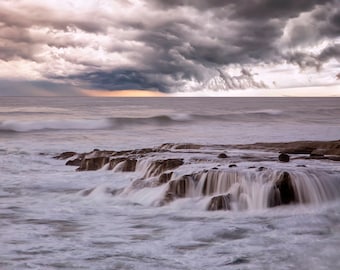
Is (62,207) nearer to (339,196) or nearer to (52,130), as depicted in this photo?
(339,196)

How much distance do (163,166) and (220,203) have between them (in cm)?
336

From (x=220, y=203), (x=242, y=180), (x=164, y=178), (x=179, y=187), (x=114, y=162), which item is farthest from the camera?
(x=114, y=162)

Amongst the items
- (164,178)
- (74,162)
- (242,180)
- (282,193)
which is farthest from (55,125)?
(282,193)

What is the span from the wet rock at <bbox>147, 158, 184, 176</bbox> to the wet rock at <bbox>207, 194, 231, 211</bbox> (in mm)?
2953

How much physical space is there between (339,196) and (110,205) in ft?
17.2

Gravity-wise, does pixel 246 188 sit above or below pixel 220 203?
above

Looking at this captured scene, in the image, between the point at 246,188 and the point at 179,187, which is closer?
the point at 246,188

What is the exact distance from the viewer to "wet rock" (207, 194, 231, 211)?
10125mm

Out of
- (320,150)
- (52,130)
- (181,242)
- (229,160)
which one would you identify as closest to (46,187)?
(229,160)

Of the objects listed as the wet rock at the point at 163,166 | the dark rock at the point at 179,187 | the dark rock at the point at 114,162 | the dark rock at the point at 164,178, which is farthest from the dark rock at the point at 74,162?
the dark rock at the point at 179,187

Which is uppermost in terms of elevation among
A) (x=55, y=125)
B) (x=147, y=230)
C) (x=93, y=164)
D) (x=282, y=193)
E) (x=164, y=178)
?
(x=55, y=125)

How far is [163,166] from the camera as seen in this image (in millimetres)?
13227

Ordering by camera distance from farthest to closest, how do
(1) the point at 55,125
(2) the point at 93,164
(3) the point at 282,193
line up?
Answer: (1) the point at 55,125 < (2) the point at 93,164 < (3) the point at 282,193

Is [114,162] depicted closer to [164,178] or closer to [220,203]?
[164,178]
